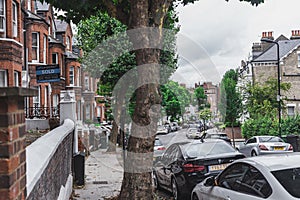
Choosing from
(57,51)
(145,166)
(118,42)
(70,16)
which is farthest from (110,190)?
(57,51)

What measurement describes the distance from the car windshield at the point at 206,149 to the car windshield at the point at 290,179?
4.80 meters

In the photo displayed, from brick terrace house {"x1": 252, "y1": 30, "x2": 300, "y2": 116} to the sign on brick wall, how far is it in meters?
30.8

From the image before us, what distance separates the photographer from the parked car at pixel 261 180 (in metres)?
5.56

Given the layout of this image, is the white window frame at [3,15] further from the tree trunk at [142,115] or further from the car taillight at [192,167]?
the car taillight at [192,167]

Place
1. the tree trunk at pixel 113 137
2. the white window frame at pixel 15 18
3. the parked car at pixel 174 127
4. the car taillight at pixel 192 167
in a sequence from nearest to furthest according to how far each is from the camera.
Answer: the car taillight at pixel 192 167 → the white window frame at pixel 15 18 → the tree trunk at pixel 113 137 → the parked car at pixel 174 127

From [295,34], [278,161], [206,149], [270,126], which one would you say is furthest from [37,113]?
[295,34]

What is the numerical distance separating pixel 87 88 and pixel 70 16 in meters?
41.6

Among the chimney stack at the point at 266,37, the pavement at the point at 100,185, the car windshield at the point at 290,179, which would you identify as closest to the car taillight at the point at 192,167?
the pavement at the point at 100,185

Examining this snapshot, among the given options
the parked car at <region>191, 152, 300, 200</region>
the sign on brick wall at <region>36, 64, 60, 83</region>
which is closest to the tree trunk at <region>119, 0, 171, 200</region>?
the parked car at <region>191, 152, 300, 200</region>

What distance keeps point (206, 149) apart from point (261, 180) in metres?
4.97

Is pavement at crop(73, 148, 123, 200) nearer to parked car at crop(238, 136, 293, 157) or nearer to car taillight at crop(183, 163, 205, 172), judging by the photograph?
car taillight at crop(183, 163, 205, 172)

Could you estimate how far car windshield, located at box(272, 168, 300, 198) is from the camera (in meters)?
5.46

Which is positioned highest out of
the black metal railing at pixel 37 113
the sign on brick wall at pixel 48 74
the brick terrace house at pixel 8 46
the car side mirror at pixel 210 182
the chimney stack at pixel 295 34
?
the chimney stack at pixel 295 34

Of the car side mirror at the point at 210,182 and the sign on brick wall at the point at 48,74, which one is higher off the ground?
the sign on brick wall at the point at 48,74
